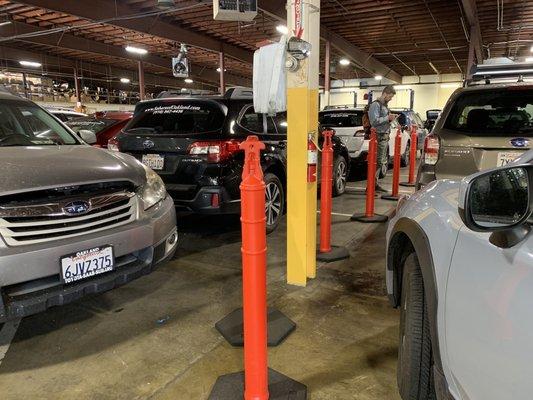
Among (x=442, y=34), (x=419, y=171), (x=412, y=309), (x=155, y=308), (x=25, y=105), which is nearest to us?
(x=412, y=309)

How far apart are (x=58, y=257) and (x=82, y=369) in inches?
24.4

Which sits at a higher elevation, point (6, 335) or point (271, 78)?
point (271, 78)

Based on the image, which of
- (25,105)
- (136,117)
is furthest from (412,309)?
(136,117)

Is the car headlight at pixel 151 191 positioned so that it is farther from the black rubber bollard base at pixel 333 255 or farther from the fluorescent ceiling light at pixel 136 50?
the fluorescent ceiling light at pixel 136 50

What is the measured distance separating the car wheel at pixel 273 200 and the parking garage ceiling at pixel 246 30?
23.8 feet

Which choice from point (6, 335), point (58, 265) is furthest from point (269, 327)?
point (6, 335)

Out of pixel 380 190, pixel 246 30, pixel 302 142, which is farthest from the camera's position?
pixel 246 30

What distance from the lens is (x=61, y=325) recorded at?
2703 mm

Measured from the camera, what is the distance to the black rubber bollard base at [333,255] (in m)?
3.76

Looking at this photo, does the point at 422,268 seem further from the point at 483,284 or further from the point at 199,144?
the point at 199,144

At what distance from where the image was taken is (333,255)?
3814 millimetres

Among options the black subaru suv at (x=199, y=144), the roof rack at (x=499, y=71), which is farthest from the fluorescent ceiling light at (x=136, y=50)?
the roof rack at (x=499, y=71)

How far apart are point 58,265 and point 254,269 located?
3.74 ft

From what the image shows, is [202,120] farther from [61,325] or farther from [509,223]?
[509,223]
